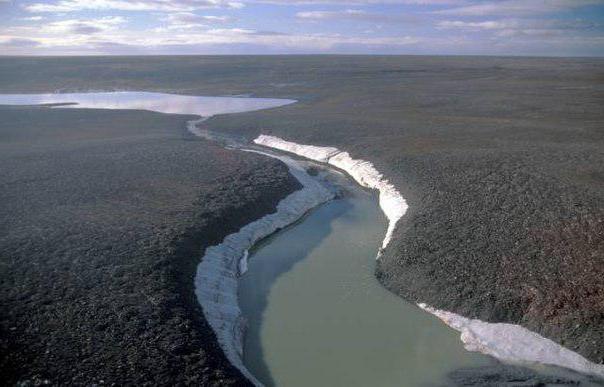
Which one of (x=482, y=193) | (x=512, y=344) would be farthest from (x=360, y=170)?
(x=512, y=344)

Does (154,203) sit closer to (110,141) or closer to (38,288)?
(38,288)

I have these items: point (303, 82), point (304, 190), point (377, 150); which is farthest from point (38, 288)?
point (303, 82)

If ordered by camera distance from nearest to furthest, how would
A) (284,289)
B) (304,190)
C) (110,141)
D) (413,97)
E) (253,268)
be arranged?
(284,289)
(253,268)
(304,190)
(110,141)
(413,97)

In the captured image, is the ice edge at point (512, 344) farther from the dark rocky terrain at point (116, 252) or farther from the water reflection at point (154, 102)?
the water reflection at point (154, 102)

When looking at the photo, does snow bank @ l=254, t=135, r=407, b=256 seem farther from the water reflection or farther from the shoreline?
the water reflection

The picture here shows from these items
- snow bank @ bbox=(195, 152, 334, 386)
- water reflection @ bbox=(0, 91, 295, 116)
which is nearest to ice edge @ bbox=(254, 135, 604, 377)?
snow bank @ bbox=(195, 152, 334, 386)

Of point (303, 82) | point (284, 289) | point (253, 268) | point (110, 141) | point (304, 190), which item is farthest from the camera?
point (303, 82)

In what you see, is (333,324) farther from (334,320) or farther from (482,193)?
(482,193)
